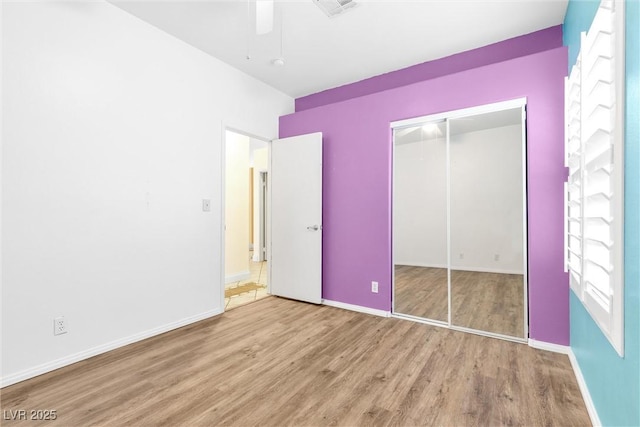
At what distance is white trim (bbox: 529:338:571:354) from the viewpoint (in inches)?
92.0

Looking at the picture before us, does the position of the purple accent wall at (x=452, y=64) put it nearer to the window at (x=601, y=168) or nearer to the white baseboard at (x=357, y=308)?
the window at (x=601, y=168)

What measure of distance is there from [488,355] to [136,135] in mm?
3509

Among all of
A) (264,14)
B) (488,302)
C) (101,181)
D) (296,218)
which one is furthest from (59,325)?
(488,302)

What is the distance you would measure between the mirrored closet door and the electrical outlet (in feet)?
9.67

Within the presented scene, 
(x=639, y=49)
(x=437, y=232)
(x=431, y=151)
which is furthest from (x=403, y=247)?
(x=639, y=49)

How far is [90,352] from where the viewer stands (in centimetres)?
232

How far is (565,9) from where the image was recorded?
8.23 ft

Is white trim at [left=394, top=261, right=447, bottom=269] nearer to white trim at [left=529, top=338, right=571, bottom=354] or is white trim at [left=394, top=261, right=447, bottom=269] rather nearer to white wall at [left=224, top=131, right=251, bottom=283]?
white trim at [left=529, top=338, right=571, bottom=354]

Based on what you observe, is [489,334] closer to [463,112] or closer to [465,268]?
[465,268]

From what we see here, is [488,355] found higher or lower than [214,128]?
lower

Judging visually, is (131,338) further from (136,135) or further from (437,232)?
(437,232)

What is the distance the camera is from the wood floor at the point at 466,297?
267cm

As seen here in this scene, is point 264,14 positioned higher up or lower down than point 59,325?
higher up

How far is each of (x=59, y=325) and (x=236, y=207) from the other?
2957 mm
